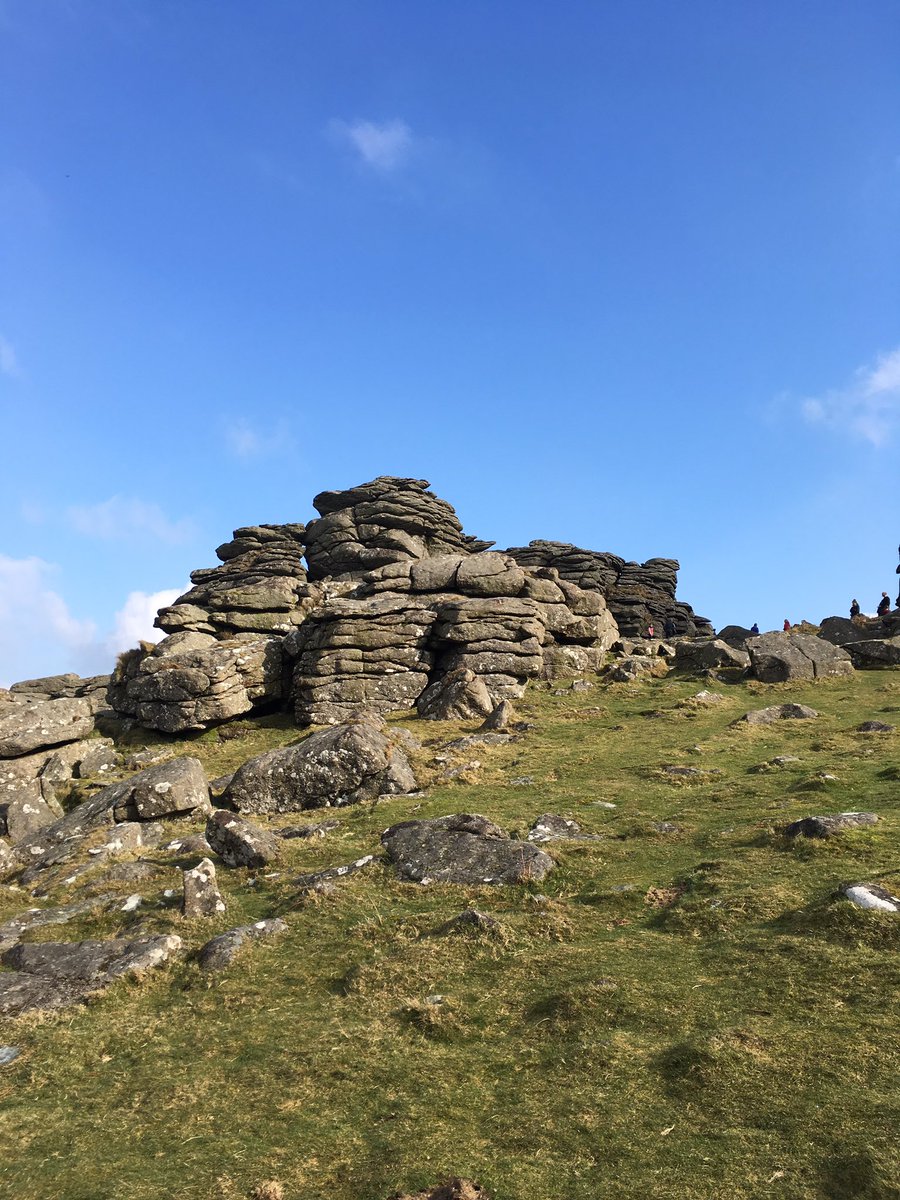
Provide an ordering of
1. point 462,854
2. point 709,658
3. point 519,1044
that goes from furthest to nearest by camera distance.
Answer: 1. point 709,658
2. point 462,854
3. point 519,1044

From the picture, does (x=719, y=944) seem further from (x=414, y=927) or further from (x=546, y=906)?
A: (x=414, y=927)

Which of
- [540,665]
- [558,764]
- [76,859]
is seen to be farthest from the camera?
[540,665]

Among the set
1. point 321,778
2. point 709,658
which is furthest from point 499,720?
point 709,658

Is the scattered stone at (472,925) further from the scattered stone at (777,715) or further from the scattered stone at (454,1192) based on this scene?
the scattered stone at (777,715)

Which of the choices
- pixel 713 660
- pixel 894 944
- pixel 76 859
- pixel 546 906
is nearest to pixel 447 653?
pixel 713 660

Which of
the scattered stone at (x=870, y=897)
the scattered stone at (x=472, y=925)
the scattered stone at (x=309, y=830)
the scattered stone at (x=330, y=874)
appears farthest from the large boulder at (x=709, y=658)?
the scattered stone at (x=472, y=925)

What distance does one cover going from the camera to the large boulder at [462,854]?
54.9 ft

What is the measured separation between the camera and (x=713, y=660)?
48.8 m

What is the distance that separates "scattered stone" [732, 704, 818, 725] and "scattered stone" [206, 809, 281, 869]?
876 inches

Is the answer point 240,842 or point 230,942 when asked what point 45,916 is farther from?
point 230,942

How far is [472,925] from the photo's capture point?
1387 centimetres

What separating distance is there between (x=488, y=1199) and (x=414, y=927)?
23.5ft

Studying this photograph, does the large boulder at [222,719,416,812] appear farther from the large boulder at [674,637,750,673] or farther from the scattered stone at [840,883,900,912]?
the large boulder at [674,637,750,673]

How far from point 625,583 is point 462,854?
85170 mm
